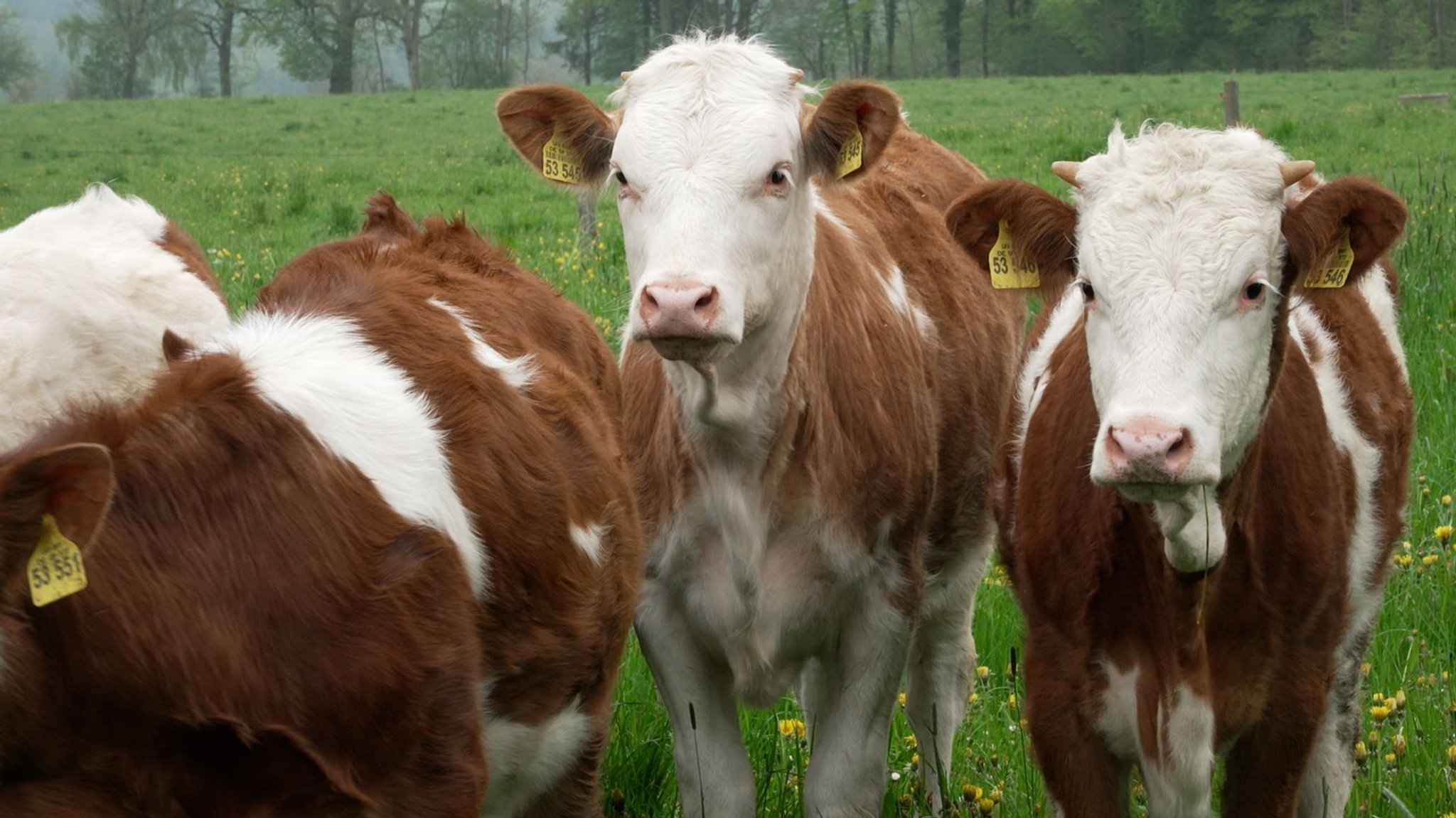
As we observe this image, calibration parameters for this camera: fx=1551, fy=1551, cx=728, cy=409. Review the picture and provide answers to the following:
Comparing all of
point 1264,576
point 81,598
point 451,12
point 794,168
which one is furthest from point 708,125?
point 451,12

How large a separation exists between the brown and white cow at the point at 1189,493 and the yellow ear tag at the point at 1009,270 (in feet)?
0.12

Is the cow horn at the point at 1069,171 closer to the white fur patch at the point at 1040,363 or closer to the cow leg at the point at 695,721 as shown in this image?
the white fur patch at the point at 1040,363

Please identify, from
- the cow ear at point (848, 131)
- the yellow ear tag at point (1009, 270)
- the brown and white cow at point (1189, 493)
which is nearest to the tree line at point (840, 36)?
the cow ear at point (848, 131)

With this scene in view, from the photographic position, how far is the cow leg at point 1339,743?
443 cm

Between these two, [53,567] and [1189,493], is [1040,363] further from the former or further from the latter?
[53,567]

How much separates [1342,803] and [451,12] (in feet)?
261

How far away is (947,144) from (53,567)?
2122cm

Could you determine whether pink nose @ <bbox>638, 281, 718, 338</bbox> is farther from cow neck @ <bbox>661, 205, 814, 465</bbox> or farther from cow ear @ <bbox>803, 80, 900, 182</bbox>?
cow ear @ <bbox>803, 80, 900, 182</bbox>

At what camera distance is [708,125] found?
423 centimetres

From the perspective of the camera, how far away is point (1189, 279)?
3369 millimetres

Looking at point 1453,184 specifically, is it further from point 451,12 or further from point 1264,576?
point 451,12

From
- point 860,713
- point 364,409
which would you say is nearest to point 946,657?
point 860,713

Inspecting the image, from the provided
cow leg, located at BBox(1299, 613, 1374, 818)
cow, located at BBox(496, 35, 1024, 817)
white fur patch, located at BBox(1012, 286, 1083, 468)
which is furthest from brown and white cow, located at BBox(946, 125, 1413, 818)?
cow, located at BBox(496, 35, 1024, 817)

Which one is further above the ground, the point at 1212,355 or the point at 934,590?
the point at 1212,355
